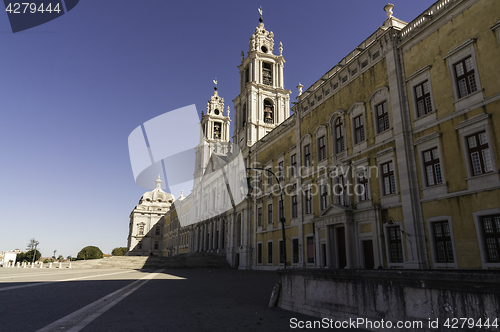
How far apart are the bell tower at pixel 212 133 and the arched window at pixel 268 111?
24.6 m

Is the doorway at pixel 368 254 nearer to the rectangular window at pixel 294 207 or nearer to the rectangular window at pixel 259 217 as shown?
the rectangular window at pixel 294 207

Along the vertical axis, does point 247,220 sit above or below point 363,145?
below

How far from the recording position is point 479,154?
46.2ft

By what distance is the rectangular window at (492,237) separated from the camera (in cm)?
1297

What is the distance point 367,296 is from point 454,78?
13.7 metres

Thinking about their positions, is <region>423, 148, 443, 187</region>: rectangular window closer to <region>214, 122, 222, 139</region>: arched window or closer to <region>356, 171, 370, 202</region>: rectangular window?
<region>356, 171, 370, 202</region>: rectangular window

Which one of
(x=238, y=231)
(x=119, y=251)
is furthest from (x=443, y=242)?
(x=119, y=251)

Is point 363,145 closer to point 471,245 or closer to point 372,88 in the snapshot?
point 372,88

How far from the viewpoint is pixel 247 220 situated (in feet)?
124

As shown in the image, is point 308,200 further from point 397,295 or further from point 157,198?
point 157,198

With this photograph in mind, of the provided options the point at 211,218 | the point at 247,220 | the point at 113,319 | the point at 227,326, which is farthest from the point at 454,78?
the point at 211,218

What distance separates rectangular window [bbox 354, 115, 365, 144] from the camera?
2136 cm

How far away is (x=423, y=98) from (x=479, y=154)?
4510 millimetres

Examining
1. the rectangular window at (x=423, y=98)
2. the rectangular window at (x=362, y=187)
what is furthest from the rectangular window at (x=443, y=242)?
the rectangular window at (x=423, y=98)
